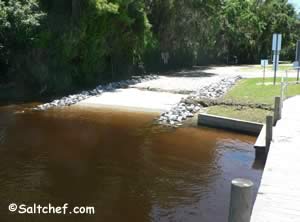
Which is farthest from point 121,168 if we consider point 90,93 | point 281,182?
point 90,93

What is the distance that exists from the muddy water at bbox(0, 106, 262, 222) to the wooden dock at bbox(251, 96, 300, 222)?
3.14 ft

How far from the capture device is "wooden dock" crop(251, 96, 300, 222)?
5898 millimetres

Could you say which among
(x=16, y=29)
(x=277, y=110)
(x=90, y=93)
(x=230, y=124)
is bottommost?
(x=230, y=124)

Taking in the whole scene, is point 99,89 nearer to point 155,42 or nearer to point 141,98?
point 141,98

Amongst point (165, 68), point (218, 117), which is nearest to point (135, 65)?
point (165, 68)

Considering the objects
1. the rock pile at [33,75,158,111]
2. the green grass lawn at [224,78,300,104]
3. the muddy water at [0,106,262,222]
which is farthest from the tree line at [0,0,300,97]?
the green grass lawn at [224,78,300,104]

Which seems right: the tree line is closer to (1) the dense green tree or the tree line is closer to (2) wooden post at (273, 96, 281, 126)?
(1) the dense green tree

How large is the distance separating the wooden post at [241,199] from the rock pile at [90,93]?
14.6m

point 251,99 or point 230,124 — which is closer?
point 230,124

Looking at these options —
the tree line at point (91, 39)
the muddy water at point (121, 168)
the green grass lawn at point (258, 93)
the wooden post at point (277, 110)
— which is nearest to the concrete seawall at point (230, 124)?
the muddy water at point (121, 168)

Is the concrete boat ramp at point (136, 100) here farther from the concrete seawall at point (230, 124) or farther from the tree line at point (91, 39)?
the concrete seawall at point (230, 124)

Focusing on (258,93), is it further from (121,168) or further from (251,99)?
(121,168)

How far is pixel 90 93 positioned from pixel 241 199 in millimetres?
17954

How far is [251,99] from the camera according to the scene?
1764 cm
